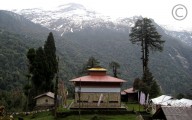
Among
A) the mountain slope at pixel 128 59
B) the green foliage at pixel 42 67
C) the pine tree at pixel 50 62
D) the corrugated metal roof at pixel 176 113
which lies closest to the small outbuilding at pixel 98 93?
the green foliage at pixel 42 67

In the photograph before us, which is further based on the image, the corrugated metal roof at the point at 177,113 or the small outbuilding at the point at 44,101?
the small outbuilding at the point at 44,101

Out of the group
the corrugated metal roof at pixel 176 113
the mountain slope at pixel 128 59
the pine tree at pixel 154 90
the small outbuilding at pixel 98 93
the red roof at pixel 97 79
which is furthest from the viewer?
the mountain slope at pixel 128 59

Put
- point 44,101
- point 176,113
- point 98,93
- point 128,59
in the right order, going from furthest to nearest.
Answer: point 128,59 → point 44,101 → point 98,93 → point 176,113

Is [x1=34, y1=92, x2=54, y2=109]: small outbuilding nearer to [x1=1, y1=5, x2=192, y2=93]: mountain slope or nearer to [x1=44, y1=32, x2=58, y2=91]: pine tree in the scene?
[x1=44, y1=32, x2=58, y2=91]: pine tree

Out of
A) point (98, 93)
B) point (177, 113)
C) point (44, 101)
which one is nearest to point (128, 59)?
point (44, 101)

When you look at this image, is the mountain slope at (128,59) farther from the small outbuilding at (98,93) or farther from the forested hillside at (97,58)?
the small outbuilding at (98,93)

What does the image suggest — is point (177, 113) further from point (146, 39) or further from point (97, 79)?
point (146, 39)

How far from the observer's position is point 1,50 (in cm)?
10881

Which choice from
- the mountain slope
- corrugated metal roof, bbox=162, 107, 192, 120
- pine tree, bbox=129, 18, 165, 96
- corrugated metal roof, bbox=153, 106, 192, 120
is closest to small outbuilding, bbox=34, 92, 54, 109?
pine tree, bbox=129, 18, 165, 96

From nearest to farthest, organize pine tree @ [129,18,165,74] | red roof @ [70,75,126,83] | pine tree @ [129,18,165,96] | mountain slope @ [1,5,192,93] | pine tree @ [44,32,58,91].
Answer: red roof @ [70,75,126,83] → pine tree @ [129,18,165,96] → pine tree @ [129,18,165,74] → pine tree @ [44,32,58,91] → mountain slope @ [1,5,192,93]

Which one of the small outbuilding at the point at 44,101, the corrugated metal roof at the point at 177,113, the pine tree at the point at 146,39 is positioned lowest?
the small outbuilding at the point at 44,101

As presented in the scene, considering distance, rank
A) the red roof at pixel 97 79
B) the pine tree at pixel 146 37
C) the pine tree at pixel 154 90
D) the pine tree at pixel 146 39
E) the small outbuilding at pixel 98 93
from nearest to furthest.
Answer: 1. the small outbuilding at pixel 98 93
2. the red roof at pixel 97 79
3. the pine tree at pixel 146 39
4. the pine tree at pixel 146 37
5. the pine tree at pixel 154 90

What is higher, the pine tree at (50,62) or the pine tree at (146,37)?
the pine tree at (146,37)

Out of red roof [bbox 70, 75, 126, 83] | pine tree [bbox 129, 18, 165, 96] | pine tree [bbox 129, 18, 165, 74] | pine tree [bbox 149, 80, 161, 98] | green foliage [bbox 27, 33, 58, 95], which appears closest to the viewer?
red roof [bbox 70, 75, 126, 83]
